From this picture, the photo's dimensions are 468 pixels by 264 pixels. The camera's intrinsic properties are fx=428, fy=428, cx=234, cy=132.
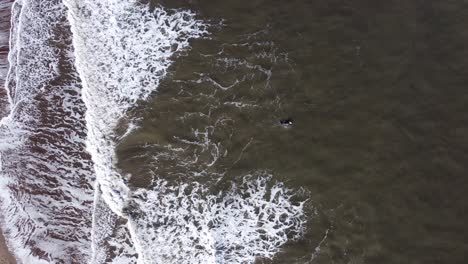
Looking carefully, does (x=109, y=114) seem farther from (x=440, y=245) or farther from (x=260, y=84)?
(x=440, y=245)

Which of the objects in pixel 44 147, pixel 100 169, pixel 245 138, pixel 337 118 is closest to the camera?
pixel 337 118

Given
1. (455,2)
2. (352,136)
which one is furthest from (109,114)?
(455,2)

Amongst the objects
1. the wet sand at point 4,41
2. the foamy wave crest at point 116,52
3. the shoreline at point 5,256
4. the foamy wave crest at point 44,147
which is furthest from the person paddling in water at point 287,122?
the wet sand at point 4,41

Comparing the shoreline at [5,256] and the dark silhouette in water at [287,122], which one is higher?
the dark silhouette in water at [287,122]

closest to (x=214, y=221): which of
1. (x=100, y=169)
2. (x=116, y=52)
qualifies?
(x=100, y=169)

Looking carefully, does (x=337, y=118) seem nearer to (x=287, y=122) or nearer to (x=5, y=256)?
(x=287, y=122)

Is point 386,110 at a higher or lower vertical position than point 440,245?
higher

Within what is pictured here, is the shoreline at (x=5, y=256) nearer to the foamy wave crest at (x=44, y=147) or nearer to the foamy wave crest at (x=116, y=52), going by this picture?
the foamy wave crest at (x=44, y=147)
